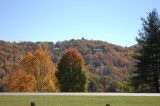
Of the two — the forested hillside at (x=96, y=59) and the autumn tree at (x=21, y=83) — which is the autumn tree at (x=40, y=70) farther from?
the forested hillside at (x=96, y=59)

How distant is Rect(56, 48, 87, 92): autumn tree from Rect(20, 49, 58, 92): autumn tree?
3.28 metres

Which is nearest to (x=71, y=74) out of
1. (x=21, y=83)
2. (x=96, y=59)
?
(x=21, y=83)

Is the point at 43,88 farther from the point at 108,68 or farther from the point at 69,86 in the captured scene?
the point at 108,68

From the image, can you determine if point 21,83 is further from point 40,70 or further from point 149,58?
point 149,58

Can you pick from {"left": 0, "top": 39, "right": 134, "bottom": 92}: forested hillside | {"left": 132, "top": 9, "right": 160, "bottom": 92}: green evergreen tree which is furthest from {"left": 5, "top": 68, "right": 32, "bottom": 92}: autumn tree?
{"left": 0, "top": 39, "right": 134, "bottom": 92}: forested hillside

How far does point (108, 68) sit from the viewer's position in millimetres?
122562

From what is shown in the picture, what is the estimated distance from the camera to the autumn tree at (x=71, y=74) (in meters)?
34.2

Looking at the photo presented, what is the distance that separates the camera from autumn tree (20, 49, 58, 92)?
3712 centimetres

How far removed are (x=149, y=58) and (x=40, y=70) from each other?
19.7m

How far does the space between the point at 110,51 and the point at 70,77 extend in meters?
126

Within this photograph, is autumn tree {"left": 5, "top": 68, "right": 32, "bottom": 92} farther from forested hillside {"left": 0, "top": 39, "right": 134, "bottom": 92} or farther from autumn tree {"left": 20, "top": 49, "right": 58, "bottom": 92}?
forested hillside {"left": 0, "top": 39, "right": 134, "bottom": 92}

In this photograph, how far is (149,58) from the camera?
99.5 ft

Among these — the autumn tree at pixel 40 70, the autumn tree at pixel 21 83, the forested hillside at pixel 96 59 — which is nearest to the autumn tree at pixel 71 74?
the autumn tree at pixel 40 70

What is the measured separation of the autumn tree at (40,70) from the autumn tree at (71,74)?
3284 millimetres
